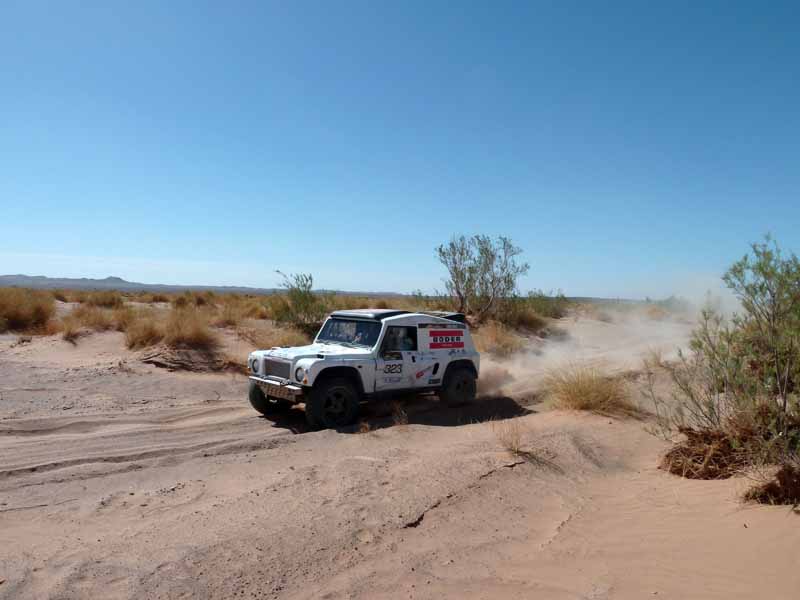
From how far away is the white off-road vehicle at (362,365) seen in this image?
845 cm

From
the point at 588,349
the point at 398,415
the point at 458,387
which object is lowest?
the point at 398,415

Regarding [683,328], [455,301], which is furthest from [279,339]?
[683,328]

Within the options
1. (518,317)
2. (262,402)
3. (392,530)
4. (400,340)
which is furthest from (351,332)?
(518,317)

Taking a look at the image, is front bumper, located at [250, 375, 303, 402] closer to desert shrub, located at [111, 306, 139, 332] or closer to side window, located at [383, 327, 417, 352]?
side window, located at [383, 327, 417, 352]

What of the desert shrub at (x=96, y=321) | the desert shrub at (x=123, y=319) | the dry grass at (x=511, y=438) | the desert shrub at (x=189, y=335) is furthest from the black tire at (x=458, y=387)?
the desert shrub at (x=96, y=321)

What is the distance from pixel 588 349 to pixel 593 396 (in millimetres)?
11367

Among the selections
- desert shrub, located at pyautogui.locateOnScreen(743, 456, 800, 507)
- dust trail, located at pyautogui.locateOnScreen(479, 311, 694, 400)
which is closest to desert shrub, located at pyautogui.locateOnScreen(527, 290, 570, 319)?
dust trail, located at pyautogui.locateOnScreen(479, 311, 694, 400)

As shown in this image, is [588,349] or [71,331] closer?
[71,331]

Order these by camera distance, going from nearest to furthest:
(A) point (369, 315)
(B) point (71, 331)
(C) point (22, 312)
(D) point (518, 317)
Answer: (A) point (369, 315) → (B) point (71, 331) → (C) point (22, 312) → (D) point (518, 317)

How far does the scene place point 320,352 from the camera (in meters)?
8.91

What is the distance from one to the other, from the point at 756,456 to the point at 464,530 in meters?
3.02

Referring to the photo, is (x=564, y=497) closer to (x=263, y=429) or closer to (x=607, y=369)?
(x=263, y=429)

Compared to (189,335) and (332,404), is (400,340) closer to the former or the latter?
(332,404)

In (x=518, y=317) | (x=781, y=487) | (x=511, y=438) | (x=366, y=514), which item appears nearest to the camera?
(x=781, y=487)
